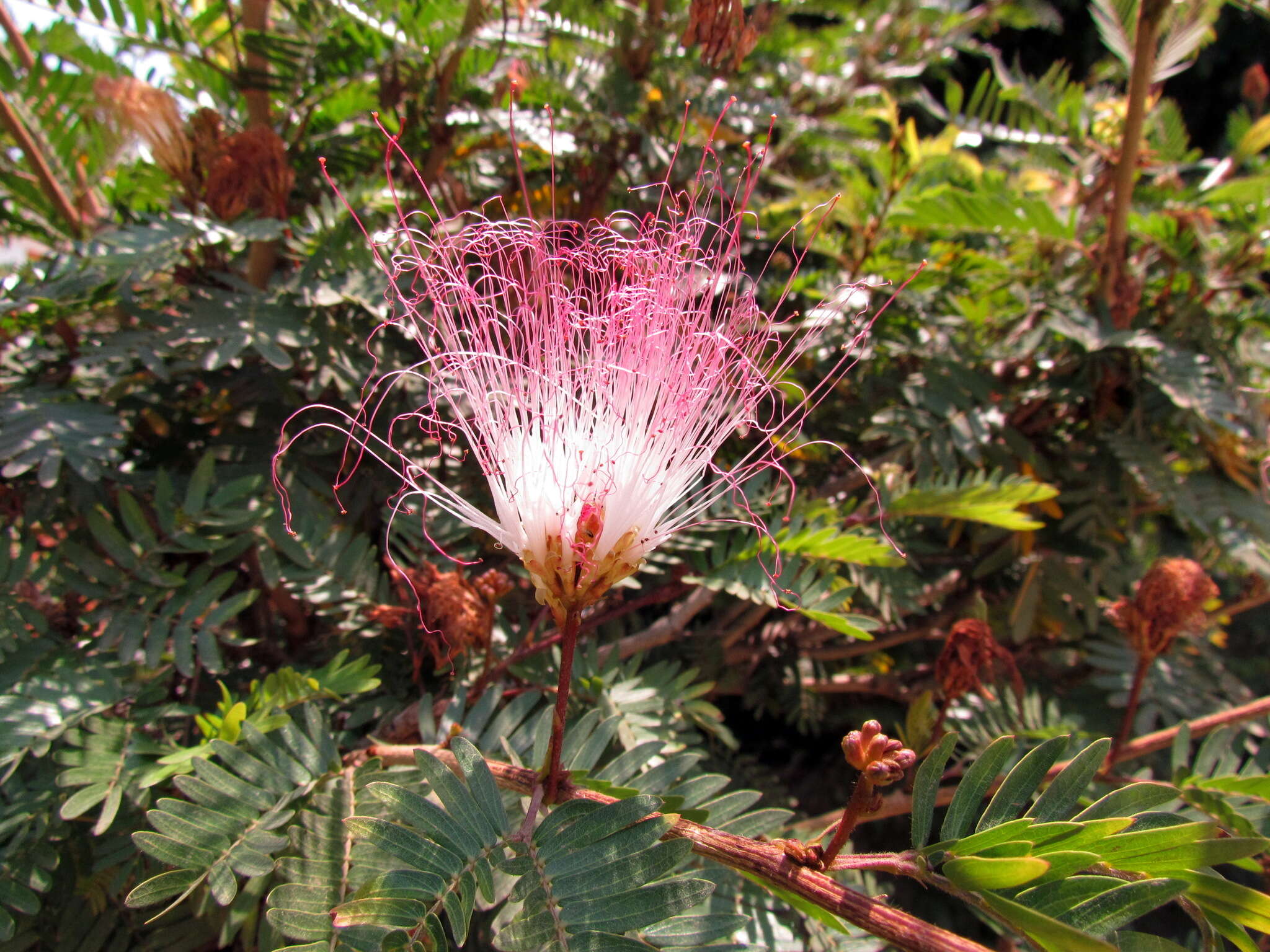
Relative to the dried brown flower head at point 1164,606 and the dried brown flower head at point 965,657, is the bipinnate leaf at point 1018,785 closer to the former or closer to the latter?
the dried brown flower head at point 965,657

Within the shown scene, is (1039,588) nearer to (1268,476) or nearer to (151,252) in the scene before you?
(1268,476)

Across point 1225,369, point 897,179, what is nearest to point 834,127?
point 897,179

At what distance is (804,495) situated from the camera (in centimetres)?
136

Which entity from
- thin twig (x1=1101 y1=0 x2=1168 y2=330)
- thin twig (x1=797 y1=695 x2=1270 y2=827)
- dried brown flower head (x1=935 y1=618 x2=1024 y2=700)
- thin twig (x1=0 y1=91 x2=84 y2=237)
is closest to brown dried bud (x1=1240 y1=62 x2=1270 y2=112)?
thin twig (x1=1101 y1=0 x2=1168 y2=330)

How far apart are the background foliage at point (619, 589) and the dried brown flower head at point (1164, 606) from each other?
16 cm

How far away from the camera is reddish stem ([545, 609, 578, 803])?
2.38ft

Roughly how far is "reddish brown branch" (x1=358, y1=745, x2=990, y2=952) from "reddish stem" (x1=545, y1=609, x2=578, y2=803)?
2 cm

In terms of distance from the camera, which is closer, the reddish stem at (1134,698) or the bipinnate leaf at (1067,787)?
the bipinnate leaf at (1067,787)

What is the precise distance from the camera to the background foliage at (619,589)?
28.4 inches

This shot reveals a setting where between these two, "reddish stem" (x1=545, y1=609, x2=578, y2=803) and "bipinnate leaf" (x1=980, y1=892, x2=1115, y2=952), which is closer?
"bipinnate leaf" (x1=980, y1=892, x2=1115, y2=952)

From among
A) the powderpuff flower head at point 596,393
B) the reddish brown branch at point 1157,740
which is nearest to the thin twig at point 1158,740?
the reddish brown branch at point 1157,740

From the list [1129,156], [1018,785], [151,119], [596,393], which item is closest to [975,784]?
[1018,785]

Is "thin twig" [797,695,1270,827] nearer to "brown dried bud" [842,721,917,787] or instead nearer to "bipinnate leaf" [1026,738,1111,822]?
"bipinnate leaf" [1026,738,1111,822]

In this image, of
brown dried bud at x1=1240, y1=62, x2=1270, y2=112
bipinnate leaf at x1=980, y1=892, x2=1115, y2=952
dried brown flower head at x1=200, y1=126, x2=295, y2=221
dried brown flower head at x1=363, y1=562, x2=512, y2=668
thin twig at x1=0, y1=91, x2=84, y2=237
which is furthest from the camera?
brown dried bud at x1=1240, y1=62, x2=1270, y2=112
